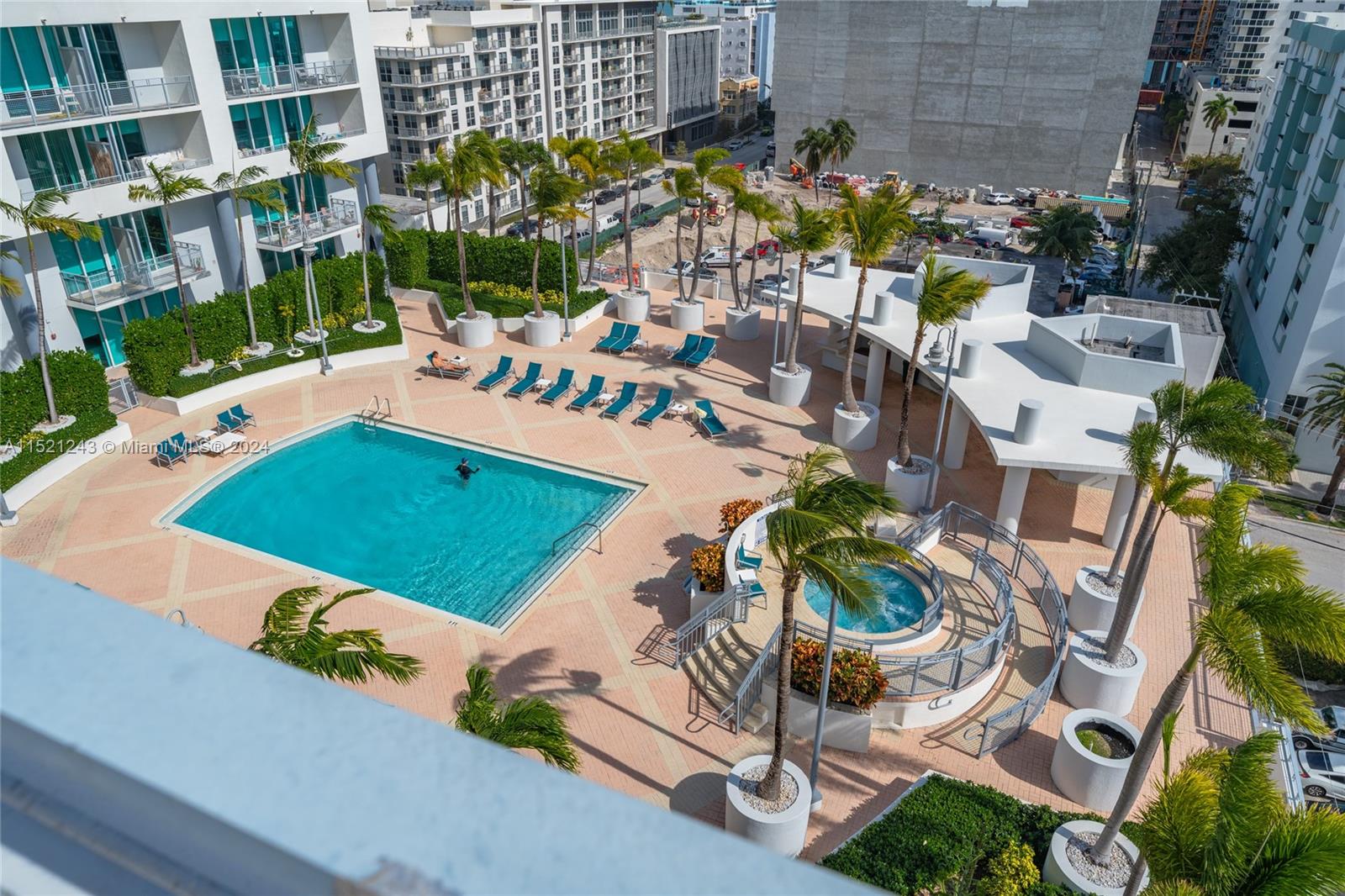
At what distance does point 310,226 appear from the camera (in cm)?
3425

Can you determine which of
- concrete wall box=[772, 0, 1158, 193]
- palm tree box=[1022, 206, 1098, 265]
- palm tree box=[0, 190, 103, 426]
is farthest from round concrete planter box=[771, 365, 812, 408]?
concrete wall box=[772, 0, 1158, 193]

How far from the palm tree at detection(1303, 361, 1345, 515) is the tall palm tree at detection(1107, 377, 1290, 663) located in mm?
13385

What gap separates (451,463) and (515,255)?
45.3 ft

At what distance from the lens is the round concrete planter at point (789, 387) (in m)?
27.6

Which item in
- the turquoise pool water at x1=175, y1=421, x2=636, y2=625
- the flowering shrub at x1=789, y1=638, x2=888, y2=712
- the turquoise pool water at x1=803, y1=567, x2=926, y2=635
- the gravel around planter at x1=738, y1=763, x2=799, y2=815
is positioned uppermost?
the flowering shrub at x1=789, y1=638, x2=888, y2=712

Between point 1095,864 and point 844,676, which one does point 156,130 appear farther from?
point 1095,864

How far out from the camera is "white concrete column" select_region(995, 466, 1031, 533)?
20.2m

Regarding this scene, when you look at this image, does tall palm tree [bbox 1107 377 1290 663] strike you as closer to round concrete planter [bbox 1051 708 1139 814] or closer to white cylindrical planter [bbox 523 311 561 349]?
round concrete planter [bbox 1051 708 1139 814]

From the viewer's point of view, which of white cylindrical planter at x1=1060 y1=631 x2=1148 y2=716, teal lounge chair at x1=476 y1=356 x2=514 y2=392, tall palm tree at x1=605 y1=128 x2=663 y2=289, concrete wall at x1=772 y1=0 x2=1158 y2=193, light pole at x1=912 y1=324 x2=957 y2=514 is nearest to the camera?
white cylindrical planter at x1=1060 y1=631 x2=1148 y2=716

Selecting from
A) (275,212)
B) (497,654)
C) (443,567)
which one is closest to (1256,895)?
(497,654)

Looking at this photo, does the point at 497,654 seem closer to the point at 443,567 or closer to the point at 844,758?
the point at 443,567

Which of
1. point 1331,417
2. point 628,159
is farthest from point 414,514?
point 1331,417

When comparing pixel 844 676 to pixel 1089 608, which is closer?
pixel 844 676

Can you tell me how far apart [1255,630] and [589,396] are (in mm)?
20040
